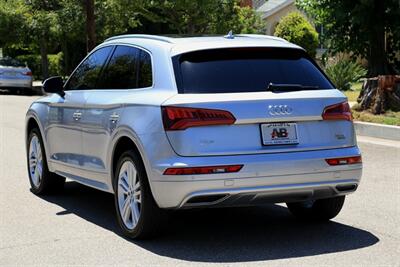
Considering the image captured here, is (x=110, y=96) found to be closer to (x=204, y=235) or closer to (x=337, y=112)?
(x=204, y=235)

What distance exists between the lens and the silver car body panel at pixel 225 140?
18.6 feet

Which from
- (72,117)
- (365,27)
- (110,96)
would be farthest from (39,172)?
(365,27)

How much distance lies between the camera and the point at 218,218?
23.7ft

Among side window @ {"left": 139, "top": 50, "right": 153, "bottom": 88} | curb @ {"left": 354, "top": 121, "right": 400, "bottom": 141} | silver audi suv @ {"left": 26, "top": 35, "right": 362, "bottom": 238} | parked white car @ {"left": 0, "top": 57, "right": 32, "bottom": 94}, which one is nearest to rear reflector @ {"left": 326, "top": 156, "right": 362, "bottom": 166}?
silver audi suv @ {"left": 26, "top": 35, "right": 362, "bottom": 238}

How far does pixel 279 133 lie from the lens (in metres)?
5.89

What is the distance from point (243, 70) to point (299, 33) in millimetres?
30720

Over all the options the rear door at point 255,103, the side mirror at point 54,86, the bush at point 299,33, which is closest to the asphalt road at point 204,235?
the rear door at point 255,103

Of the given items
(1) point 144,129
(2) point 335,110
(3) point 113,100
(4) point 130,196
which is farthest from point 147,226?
(2) point 335,110

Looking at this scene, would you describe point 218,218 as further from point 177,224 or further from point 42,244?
point 42,244

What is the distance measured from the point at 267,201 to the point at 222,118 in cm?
78

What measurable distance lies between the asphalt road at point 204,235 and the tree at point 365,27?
10.6 meters

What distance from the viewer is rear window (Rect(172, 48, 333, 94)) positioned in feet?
19.7

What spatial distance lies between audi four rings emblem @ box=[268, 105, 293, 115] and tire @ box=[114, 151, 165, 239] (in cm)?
115

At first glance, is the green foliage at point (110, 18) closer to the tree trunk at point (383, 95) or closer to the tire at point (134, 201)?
the tree trunk at point (383, 95)
